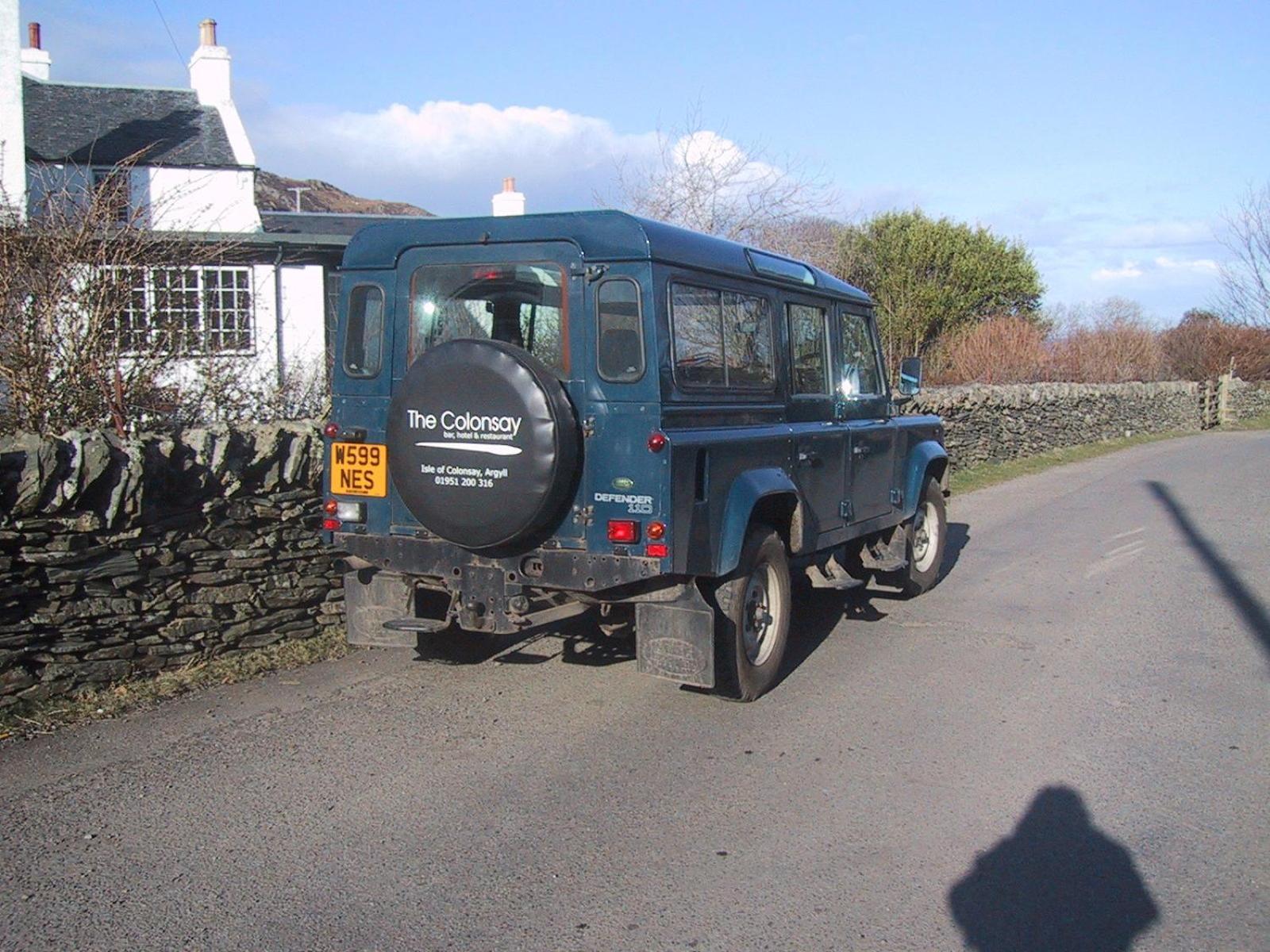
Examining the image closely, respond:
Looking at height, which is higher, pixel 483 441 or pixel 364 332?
pixel 364 332

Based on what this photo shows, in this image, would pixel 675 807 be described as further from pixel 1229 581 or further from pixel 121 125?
pixel 121 125

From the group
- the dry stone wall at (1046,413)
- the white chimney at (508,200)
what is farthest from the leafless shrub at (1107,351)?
the white chimney at (508,200)

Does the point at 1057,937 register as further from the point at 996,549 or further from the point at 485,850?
the point at 996,549

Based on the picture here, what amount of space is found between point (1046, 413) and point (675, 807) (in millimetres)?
21366

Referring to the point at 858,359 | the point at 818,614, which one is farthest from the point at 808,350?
the point at 818,614

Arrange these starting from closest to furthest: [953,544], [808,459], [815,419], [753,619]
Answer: [753,619]
[808,459]
[815,419]
[953,544]

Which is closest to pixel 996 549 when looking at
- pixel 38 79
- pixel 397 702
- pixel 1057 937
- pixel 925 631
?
pixel 925 631

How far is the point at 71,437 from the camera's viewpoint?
250 inches

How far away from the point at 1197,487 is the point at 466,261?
50.0 feet

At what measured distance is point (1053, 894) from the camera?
4223 millimetres

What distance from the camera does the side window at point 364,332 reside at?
649 centimetres

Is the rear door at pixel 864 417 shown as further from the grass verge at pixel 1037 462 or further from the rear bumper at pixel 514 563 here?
the grass verge at pixel 1037 462

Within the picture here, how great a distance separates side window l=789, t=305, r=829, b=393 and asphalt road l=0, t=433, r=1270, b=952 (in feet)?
5.86

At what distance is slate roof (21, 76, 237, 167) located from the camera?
19.6m
